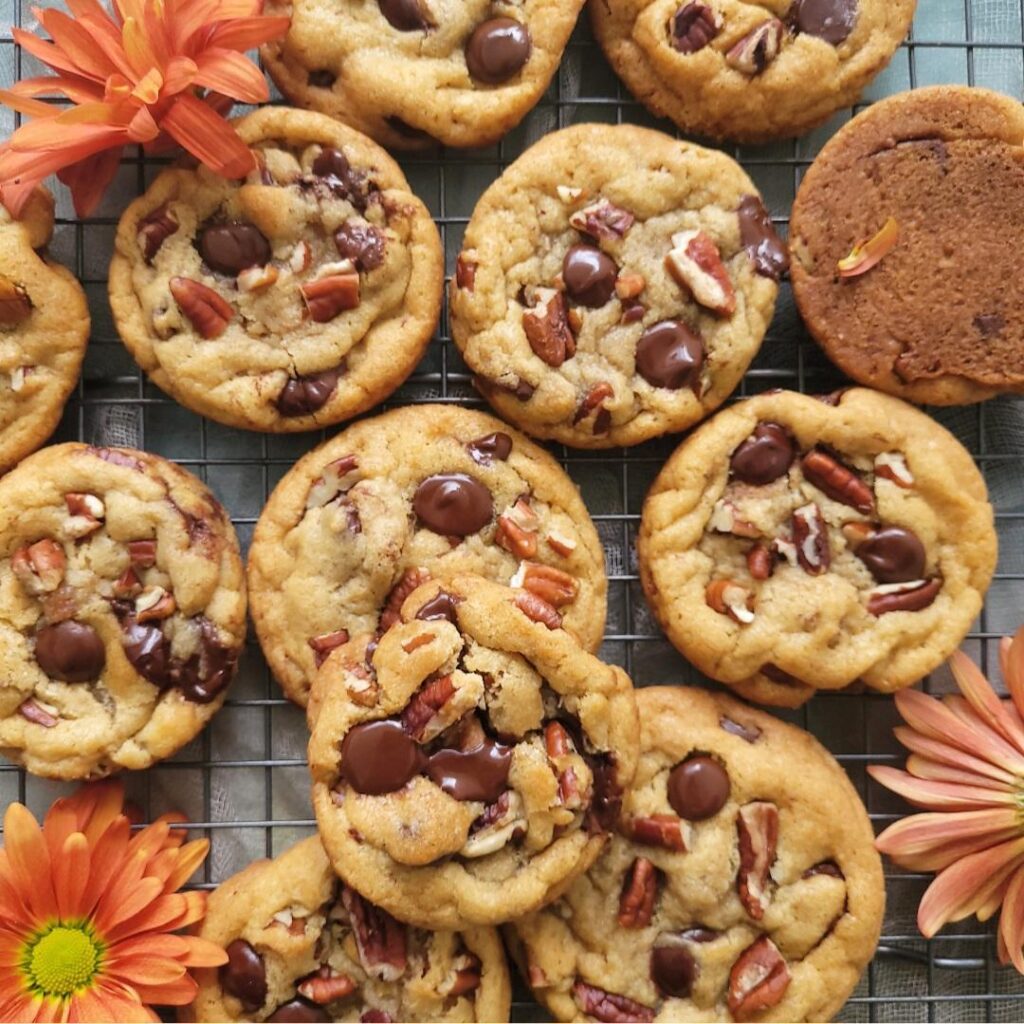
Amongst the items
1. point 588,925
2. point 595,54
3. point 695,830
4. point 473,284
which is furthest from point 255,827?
point 595,54

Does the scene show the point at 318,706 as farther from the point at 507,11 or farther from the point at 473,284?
the point at 507,11

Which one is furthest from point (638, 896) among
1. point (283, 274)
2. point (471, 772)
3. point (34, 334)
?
point (34, 334)

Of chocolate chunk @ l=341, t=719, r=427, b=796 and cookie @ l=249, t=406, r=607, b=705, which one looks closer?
chocolate chunk @ l=341, t=719, r=427, b=796

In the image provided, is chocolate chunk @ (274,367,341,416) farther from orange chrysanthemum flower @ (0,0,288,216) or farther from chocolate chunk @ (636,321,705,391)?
chocolate chunk @ (636,321,705,391)

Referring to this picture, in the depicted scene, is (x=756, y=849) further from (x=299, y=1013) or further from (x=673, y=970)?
(x=299, y=1013)

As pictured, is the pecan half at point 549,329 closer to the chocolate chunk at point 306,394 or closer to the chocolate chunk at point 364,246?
the chocolate chunk at point 364,246

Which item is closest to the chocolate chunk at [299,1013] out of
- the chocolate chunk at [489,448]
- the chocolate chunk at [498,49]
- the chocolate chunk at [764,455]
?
the chocolate chunk at [489,448]

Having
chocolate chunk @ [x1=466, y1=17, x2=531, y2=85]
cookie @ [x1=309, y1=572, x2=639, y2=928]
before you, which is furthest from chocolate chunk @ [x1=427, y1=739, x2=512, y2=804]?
chocolate chunk @ [x1=466, y1=17, x2=531, y2=85]
